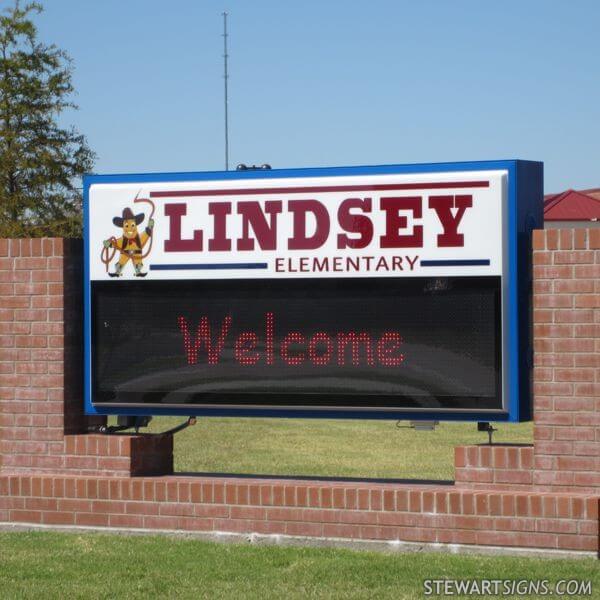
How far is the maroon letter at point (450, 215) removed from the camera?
440 inches

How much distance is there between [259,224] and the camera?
38.5 ft

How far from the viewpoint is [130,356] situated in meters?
12.1

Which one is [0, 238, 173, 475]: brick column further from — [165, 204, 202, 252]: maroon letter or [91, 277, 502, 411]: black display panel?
[165, 204, 202, 252]: maroon letter

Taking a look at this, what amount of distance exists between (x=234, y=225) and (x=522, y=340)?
2.59 meters

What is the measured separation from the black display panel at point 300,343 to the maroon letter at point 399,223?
0.30 metres

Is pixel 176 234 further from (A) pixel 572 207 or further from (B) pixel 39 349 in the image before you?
(A) pixel 572 207

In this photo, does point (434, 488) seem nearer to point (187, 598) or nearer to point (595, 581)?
point (595, 581)

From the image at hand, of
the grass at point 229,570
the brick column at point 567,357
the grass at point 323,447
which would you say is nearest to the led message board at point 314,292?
the brick column at point 567,357

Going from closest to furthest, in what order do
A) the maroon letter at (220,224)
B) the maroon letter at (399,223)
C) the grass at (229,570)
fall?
the grass at (229,570) → the maroon letter at (399,223) → the maroon letter at (220,224)

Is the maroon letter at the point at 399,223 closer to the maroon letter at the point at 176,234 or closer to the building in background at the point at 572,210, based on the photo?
the maroon letter at the point at 176,234

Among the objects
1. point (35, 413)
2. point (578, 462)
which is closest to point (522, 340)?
point (578, 462)

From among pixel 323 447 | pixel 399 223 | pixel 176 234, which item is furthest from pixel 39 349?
pixel 323 447

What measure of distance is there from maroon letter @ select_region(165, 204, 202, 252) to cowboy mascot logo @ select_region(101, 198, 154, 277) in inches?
7.0

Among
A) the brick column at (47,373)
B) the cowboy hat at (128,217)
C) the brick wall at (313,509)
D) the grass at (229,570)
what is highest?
the cowboy hat at (128,217)
